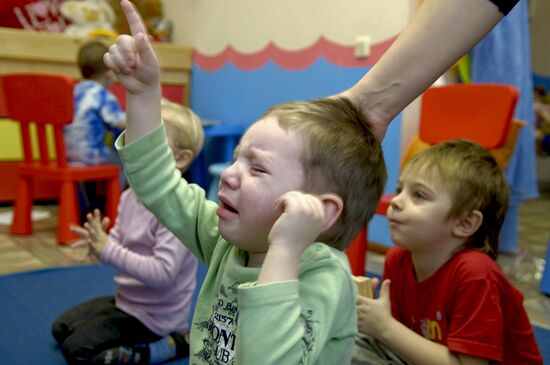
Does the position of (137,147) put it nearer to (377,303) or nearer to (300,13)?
(377,303)

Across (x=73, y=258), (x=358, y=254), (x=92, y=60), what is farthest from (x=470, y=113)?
(x=92, y=60)

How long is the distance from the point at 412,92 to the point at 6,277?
4.98 feet

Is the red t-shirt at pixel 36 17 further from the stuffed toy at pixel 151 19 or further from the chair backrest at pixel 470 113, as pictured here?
the chair backrest at pixel 470 113

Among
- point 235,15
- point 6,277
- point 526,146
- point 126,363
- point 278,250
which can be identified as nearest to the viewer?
point 278,250

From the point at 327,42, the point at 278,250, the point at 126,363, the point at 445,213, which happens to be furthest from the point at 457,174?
the point at 327,42

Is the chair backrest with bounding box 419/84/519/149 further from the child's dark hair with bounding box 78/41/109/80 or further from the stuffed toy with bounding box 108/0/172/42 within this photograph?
the stuffed toy with bounding box 108/0/172/42

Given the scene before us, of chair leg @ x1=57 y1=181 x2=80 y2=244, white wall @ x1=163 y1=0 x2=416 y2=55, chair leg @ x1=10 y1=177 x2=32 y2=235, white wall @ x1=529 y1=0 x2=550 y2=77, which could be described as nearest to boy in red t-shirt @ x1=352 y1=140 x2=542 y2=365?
white wall @ x1=163 y1=0 x2=416 y2=55

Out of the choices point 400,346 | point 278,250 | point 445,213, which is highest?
point 278,250

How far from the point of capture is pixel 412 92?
87 cm

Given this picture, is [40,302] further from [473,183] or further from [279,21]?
[279,21]

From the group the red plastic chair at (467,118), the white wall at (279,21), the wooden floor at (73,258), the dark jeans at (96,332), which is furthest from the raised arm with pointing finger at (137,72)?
the white wall at (279,21)

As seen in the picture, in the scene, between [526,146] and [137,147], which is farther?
[526,146]

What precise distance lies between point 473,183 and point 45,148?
1.93 meters

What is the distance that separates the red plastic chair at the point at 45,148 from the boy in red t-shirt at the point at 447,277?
5.19 ft
